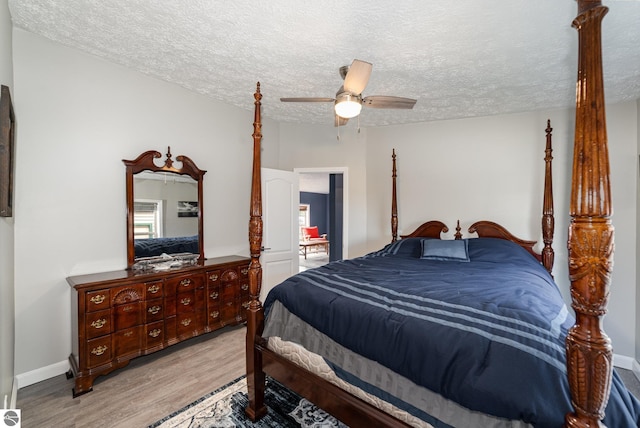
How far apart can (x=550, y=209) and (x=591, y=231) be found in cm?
277

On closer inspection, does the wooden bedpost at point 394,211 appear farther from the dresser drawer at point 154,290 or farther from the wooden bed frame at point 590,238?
the wooden bed frame at point 590,238

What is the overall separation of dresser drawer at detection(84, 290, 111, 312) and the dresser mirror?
0.57 metres

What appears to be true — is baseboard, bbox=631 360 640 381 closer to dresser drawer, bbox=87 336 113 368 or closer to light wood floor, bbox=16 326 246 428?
light wood floor, bbox=16 326 246 428

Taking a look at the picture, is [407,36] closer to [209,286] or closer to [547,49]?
[547,49]

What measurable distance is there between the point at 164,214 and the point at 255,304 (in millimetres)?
1783

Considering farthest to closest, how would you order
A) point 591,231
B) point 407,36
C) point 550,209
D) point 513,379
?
point 550,209 < point 407,36 < point 513,379 < point 591,231

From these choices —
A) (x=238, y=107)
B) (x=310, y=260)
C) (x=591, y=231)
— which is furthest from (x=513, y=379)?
(x=310, y=260)

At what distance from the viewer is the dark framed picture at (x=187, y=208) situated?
3299 mm

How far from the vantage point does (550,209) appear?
304 centimetres

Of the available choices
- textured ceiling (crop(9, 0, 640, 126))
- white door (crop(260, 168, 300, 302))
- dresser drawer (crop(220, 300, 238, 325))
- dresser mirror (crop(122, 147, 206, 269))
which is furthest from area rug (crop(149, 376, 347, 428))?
textured ceiling (crop(9, 0, 640, 126))

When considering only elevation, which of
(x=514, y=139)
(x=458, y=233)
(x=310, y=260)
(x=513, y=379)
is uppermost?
(x=514, y=139)

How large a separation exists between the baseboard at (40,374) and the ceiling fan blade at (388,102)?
3.37 m

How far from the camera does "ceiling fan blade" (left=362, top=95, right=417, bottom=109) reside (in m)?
2.28

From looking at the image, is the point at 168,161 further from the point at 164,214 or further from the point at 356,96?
the point at 356,96
